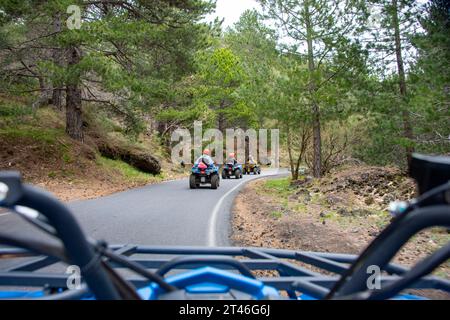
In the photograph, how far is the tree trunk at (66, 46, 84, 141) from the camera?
55.8 ft

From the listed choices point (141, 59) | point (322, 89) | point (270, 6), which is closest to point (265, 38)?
point (270, 6)

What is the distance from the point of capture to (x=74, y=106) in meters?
18.4

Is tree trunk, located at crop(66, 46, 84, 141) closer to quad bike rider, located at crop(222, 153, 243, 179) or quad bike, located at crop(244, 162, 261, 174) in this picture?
quad bike rider, located at crop(222, 153, 243, 179)

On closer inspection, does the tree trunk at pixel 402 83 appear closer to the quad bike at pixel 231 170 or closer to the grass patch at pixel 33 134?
the grass patch at pixel 33 134

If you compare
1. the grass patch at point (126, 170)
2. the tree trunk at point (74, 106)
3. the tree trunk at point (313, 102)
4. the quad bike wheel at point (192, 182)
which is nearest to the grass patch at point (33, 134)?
the tree trunk at point (74, 106)

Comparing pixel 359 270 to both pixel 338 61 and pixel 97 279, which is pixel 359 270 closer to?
pixel 97 279

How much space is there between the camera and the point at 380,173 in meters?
14.0

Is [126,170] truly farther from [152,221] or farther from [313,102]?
Answer: [152,221]

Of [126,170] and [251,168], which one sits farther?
[251,168]

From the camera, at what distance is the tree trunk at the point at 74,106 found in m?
17.0

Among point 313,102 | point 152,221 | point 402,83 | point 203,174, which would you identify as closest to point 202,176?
point 203,174

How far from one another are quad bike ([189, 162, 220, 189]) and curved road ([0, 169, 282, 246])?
4679 mm

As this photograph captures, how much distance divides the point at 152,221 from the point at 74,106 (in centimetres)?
1182

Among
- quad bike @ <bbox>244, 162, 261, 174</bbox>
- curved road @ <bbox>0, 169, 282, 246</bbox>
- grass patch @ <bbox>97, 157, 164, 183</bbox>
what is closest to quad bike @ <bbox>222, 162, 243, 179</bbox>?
grass patch @ <bbox>97, 157, 164, 183</bbox>
